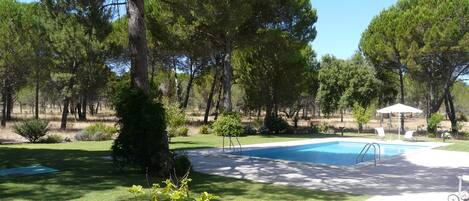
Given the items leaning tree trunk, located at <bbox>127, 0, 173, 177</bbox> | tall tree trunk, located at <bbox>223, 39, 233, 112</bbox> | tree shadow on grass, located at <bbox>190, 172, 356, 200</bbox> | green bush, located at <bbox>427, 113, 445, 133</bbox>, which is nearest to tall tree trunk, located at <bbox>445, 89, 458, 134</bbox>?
green bush, located at <bbox>427, 113, 445, 133</bbox>

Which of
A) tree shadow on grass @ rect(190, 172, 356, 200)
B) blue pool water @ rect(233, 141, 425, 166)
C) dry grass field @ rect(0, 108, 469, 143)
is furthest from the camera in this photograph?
dry grass field @ rect(0, 108, 469, 143)

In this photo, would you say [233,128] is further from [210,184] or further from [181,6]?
[210,184]

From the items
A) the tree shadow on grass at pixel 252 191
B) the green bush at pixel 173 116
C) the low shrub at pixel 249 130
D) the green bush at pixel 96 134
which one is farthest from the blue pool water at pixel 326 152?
the green bush at pixel 96 134

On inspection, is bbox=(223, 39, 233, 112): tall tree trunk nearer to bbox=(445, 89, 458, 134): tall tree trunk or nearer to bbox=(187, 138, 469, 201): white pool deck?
bbox=(187, 138, 469, 201): white pool deck

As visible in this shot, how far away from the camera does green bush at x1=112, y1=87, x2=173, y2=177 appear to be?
9.05 meters

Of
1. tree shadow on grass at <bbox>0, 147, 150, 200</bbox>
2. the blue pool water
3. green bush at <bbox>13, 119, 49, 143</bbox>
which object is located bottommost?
the blue pool water

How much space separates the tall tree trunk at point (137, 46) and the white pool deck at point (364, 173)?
9.17 feet

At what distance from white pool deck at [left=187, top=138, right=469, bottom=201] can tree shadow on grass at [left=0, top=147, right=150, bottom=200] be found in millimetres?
2372

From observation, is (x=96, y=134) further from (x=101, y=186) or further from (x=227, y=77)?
(x=101, y=186)

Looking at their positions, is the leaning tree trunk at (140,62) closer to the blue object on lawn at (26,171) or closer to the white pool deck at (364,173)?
the white pool deck at (364,173)

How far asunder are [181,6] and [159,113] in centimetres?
402

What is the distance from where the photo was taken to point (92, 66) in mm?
31750

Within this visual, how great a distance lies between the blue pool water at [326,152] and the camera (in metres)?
15.5

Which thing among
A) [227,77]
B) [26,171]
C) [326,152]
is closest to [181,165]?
[26,171]
